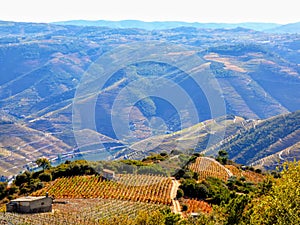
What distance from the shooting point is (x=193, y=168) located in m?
52.2

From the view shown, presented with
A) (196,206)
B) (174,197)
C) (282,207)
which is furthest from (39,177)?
(282,207)

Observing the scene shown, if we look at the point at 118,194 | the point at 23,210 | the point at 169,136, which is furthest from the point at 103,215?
the point at 169,136

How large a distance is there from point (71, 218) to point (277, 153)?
120046 mm

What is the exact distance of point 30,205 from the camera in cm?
3192

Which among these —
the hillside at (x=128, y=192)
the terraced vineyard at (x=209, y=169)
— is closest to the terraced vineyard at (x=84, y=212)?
the hillside at (x=128, y=192)

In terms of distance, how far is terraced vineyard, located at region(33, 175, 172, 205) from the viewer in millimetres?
38781

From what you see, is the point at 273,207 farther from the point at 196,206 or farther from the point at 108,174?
the point at 108,174

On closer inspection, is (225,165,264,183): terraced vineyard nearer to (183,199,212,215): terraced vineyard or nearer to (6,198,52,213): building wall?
(183,199,212,215): terraced vineyard

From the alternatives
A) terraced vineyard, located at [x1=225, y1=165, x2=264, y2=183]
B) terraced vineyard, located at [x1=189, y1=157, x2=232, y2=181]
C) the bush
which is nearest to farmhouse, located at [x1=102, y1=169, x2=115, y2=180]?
the bush

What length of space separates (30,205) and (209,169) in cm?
2517

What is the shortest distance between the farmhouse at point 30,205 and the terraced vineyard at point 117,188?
643 cm

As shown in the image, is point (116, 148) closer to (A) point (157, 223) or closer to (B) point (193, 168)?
(B) point (193, 168)

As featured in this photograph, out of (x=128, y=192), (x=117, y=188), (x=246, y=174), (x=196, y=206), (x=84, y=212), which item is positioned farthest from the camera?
(x=246, y=174)

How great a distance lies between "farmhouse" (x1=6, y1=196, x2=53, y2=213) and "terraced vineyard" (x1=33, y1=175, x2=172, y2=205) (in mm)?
6426
